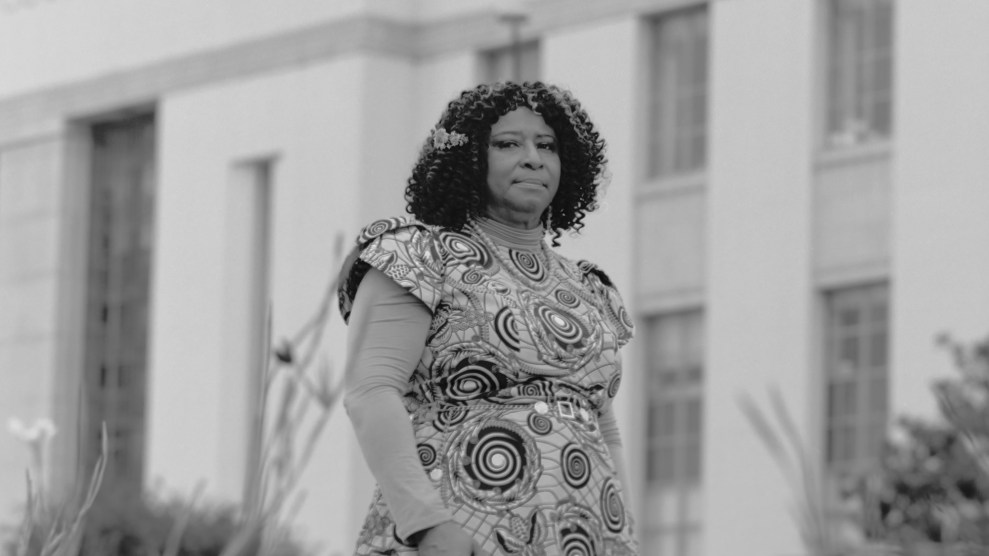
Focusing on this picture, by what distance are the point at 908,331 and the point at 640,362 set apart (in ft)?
13.9

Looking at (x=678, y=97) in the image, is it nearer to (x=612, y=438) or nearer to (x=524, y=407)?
(x=612, y=438)

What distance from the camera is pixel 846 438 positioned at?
97.6ft

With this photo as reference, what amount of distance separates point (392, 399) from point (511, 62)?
98.3 ft

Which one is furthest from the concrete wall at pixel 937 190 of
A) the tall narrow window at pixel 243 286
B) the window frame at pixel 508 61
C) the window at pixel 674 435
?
the tall narrow window at pixel 243 286

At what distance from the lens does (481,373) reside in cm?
498

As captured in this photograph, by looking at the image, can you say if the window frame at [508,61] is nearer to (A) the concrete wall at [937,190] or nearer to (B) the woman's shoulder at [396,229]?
(A) the concrete wall at [937,190]

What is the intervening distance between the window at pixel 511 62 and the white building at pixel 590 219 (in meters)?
0.05

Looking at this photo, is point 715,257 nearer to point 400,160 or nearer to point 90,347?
point 400,160

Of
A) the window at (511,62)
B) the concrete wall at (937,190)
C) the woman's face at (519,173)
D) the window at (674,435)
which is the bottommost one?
the window at (674,435)

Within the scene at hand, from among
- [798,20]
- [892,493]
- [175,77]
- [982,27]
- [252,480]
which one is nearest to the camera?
[252,480]

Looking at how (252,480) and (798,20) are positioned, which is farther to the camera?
(798,20)

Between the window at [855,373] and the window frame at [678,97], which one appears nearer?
the window at [855,373]

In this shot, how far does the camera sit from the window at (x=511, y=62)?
3462cm

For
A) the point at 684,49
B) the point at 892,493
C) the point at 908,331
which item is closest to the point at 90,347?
the point at 684,49
